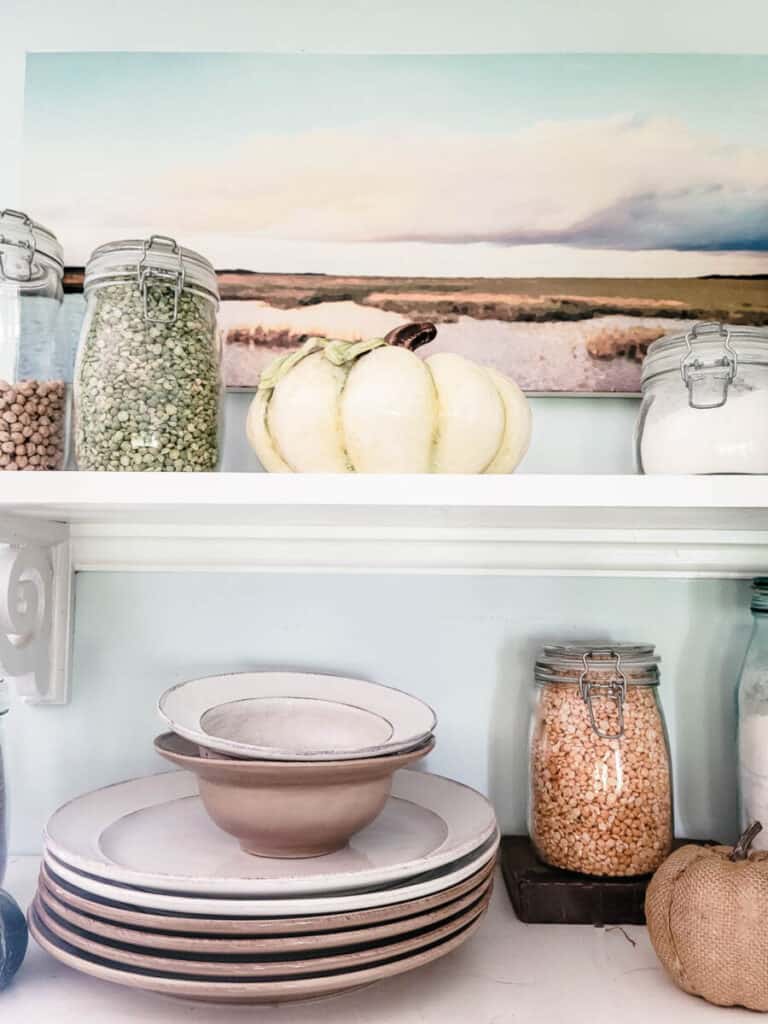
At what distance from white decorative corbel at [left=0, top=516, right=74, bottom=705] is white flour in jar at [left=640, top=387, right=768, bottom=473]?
545 mm

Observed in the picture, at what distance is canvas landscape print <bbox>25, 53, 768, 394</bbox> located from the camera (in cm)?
81

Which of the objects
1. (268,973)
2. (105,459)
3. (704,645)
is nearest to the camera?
(268,973)

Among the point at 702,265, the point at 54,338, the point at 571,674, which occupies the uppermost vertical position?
the point at 702,265

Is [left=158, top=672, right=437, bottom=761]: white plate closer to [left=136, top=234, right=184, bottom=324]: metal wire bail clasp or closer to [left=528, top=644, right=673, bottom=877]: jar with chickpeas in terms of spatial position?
[left=528, top=644, right=673, bottom=877]: jar with chickpeas

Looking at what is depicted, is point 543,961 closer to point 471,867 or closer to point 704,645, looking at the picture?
point 471,867

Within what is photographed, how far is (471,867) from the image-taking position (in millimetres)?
584

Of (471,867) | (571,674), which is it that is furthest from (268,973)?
(571,674)

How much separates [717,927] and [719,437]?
1.11ft

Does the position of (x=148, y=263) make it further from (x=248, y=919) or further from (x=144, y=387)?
(x=248, y=919)

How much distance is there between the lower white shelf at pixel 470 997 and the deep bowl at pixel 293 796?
11 cm

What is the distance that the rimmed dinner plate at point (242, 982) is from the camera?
0.50 metres

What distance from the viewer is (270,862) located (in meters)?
0.61

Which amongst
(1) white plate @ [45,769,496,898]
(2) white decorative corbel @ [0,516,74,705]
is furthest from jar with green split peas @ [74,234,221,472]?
(1) white plate @ [45,769,496,898]

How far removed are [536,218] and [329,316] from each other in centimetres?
23
